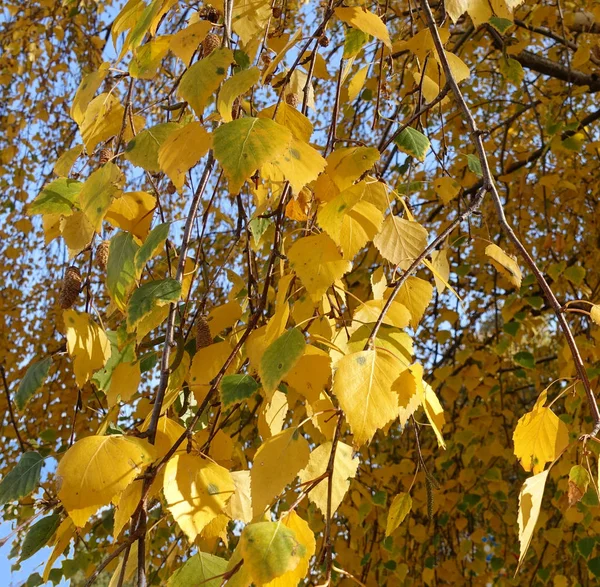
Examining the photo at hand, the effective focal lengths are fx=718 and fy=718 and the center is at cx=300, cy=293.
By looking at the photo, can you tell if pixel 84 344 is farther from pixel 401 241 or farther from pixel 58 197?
pixel 401 241

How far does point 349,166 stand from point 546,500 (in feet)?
7.61

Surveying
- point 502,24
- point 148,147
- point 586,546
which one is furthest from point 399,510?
point 586,546

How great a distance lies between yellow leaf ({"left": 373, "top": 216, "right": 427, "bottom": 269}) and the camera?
606 mm

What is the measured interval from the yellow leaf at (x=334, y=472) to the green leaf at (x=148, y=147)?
11.4 inches

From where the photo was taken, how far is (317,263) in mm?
557

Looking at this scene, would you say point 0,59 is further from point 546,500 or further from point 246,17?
point 546,500

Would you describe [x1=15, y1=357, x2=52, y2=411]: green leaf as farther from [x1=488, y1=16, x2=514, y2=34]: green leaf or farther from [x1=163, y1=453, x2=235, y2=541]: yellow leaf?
[x1=488, y1=16, x2=514, y2=34]: green leaf

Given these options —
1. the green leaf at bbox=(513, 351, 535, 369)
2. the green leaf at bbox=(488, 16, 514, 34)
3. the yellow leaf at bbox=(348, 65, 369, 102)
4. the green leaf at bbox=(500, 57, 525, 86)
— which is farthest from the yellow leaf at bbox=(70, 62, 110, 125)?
the green leaf at bbox=(513, 351, 535, 369)

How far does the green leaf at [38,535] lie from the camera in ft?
2.09

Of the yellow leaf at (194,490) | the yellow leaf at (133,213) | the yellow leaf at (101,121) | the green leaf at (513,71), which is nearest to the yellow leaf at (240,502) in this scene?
the yellow leaf at (194,490)

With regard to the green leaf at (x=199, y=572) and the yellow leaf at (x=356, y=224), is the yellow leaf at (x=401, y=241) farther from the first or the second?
the green leaf at (x=199, y=572)

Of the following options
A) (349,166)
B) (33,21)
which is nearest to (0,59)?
(33,21)

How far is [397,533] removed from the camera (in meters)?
2.04

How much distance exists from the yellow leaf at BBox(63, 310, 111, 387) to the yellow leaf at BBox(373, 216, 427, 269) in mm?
277
